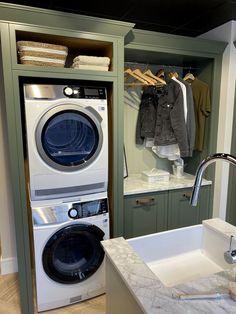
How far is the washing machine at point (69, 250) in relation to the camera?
175 cm

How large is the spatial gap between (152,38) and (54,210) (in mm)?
1612

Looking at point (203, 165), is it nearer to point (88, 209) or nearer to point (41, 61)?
point (88, 209)

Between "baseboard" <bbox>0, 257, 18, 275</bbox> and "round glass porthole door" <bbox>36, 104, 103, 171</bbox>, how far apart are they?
136 cm

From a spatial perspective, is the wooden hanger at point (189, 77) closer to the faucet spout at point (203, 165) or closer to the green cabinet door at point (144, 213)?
the green cabinet door at point (144, 213)

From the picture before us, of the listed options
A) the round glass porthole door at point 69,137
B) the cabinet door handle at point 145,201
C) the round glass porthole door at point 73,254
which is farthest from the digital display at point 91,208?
the cabinet door handle at point 145,201

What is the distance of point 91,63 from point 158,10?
915 millimetres

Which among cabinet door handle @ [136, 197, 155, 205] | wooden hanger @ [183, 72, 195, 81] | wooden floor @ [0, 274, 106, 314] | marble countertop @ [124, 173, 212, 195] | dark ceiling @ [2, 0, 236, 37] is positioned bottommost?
wooden floor @ [0, 274, 106, 314]

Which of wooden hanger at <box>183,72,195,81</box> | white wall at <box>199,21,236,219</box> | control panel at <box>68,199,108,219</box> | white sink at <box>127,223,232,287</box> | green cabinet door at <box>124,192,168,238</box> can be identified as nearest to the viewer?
white sink at <box>127,223,232,287</box>

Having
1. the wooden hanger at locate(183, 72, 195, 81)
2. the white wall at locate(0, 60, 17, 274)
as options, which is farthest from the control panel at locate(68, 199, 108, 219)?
the wooden hanger at locate(183, 72, 195, 81)

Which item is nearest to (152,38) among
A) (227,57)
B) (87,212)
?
(227,57)

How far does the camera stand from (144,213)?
2.27m

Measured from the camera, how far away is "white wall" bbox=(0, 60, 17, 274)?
7.42 ft

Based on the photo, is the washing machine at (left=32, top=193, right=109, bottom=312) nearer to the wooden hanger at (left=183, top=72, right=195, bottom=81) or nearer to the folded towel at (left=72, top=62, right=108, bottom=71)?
the folded towel at (left=72, top=62, right=108, bottom=71)

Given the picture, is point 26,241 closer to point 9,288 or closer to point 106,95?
point 9,288
